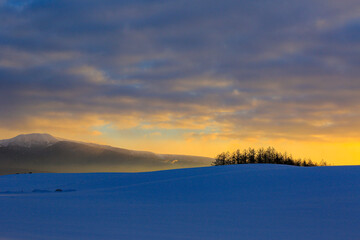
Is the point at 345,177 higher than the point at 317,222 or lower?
higher

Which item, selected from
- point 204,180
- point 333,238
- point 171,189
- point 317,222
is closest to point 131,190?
point 171,189

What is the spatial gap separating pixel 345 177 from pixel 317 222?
5007 mm

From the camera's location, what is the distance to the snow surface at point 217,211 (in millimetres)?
5633

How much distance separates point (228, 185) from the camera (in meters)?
11.9

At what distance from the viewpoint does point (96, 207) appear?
27.9ft

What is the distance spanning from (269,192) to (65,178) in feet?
43.6

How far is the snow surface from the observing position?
563 centimetres

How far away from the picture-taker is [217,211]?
795cm

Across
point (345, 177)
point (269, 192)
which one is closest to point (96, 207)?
point (269, 192)

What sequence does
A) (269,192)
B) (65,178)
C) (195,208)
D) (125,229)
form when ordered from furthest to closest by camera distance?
(65,178)
(269,192)
(195,208)
(125,229)

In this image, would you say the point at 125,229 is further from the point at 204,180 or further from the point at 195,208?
the point at 204,180

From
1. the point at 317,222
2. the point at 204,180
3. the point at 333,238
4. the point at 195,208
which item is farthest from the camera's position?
the point at 204,180

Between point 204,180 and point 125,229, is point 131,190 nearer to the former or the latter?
point 204,180

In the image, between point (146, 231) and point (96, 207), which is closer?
point (146, 231)
